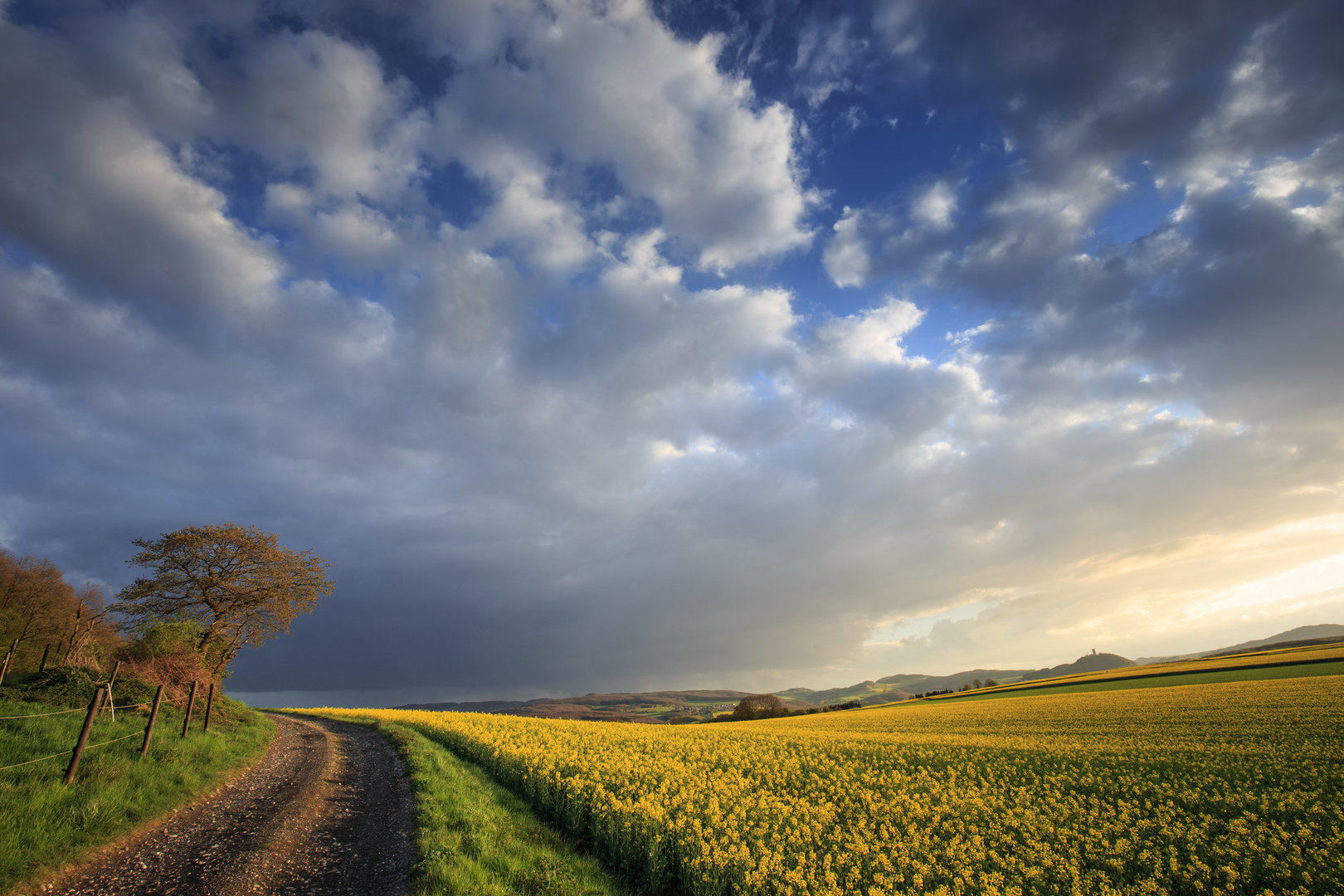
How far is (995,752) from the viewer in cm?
2205

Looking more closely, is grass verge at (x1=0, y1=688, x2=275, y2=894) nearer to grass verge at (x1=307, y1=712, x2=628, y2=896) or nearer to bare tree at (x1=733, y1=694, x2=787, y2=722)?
grass verge at (x1=307, y1=712, x2=628, y2=896)

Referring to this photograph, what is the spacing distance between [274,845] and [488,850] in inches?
192

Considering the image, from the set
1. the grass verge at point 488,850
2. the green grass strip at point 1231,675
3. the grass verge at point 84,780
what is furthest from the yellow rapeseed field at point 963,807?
the green grass strip at point 1231,675

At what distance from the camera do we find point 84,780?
11.6m

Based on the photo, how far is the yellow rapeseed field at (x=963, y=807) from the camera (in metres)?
9.77

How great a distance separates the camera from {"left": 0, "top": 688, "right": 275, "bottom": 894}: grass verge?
28.9 feet

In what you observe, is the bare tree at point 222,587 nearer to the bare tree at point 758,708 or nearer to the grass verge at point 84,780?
the grass verge at point 84,780

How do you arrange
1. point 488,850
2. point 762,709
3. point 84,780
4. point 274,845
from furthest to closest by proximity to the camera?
point 762,709, point 84,780, point 274,845, point 488,850

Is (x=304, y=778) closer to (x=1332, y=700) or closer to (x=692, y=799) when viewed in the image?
(x=692, y=799)

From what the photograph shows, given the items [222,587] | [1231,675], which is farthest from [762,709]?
[222,587]

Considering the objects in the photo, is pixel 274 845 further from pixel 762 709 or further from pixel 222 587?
pixel 762 709

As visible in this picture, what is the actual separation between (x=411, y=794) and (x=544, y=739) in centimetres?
967

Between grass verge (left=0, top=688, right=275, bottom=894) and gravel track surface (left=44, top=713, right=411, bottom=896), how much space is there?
513 millimetres

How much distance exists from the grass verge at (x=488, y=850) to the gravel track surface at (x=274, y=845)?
0.50 metres
